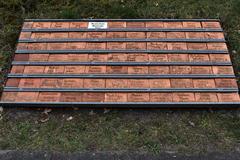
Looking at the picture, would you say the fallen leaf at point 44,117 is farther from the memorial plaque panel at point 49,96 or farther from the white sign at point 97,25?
the white sign at point 97,25

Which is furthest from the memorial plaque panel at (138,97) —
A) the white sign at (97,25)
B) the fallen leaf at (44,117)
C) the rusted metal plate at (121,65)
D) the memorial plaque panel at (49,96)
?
the white sign at (97,25)

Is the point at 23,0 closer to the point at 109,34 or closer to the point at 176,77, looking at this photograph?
the point at 109,34

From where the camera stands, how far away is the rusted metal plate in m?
4.87

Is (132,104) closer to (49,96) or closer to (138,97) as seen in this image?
(138,97)

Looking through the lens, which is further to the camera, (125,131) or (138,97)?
(138,97)

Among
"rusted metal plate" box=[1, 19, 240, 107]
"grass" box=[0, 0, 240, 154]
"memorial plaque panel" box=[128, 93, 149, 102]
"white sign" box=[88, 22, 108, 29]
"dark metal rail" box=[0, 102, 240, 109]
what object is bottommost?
"grass" box=[0, 0, 240, 154]

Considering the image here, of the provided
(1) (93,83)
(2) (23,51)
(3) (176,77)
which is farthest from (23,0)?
(3) (176,77)

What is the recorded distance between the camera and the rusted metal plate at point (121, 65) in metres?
4.87

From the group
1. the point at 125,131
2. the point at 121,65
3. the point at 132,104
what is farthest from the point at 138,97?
the point at 121,65

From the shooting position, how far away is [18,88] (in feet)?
16.3

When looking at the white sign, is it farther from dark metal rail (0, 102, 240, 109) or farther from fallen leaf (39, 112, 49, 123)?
fallen leaf (39, 112, 49, 123)

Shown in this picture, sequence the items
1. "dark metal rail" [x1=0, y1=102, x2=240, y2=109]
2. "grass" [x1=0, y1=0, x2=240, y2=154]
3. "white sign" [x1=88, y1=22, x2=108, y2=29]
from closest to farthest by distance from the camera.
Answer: "grass" [x1=0, y1=0, x2=240, y2=154]
"dark metal rail" [x1=0, y1=102, x2=240, y2=109]
"white sign" [x1=88, y1=22, x2=108, y2=29]

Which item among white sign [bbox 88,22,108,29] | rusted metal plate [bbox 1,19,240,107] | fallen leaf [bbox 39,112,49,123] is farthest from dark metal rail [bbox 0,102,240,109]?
white sign [bbox 88,22,108,29]

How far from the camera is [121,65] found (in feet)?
17.1
